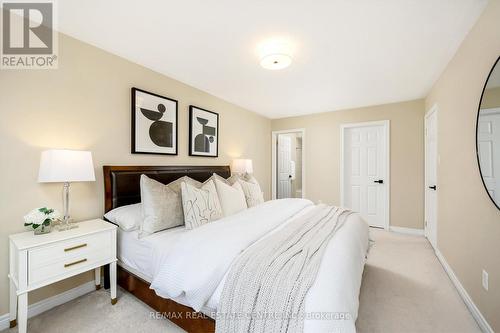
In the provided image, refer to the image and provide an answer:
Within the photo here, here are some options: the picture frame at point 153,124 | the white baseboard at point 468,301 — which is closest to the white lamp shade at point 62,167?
the picture frame at point 153,124

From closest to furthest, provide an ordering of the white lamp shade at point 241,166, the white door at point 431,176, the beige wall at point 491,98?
the beige wall at point 491,98, the white door at point 431,176, the white lamp shade at point 241,166

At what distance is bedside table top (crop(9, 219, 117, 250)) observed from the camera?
57.9 inches

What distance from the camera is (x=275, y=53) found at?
218 cm

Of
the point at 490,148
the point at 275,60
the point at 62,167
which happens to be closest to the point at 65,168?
the point at 62,167

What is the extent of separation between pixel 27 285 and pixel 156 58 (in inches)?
89.6

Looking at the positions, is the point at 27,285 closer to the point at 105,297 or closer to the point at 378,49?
the point at 105,297

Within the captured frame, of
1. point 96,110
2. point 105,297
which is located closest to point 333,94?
point 96,110

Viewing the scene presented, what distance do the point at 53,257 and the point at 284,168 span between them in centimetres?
497

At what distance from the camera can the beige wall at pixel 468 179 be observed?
1.53 m

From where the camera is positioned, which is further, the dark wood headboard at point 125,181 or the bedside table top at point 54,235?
the dark wood headboard at point 125,181

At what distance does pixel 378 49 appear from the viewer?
217cm

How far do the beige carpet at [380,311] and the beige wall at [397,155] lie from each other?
1.56 metres
